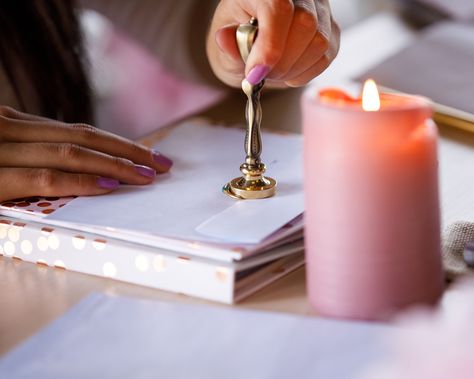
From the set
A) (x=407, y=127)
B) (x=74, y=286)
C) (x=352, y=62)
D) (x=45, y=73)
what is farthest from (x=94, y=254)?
(x=352, y=62)

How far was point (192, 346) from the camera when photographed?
492mm

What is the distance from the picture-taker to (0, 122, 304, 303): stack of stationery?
56cm

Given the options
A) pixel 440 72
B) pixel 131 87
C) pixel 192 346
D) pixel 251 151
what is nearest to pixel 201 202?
pixel 251 151

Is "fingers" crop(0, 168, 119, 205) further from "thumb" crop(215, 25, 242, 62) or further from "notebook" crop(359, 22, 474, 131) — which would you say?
"notebook" crop(359, 22, 474, 131)

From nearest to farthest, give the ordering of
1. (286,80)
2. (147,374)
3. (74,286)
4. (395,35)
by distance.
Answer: (147,374)
(74,286)
(286,80)
(395,35)

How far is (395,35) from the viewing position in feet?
4.03

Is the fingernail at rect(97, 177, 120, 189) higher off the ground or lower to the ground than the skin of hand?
lower

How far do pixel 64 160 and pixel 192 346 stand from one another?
→ 0.25 meters

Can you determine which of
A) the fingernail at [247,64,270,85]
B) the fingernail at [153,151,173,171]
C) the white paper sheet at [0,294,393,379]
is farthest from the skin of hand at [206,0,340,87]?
the white paper sheet at [0,294,393,379]

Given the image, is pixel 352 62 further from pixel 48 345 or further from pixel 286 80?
pixel 48 345

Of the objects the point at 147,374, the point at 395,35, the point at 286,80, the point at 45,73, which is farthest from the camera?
the point at 395,35

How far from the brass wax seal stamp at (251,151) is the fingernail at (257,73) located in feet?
0.04

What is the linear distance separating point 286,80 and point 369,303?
0.98 feet

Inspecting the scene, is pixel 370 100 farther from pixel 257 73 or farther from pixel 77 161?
pixel 77 161
